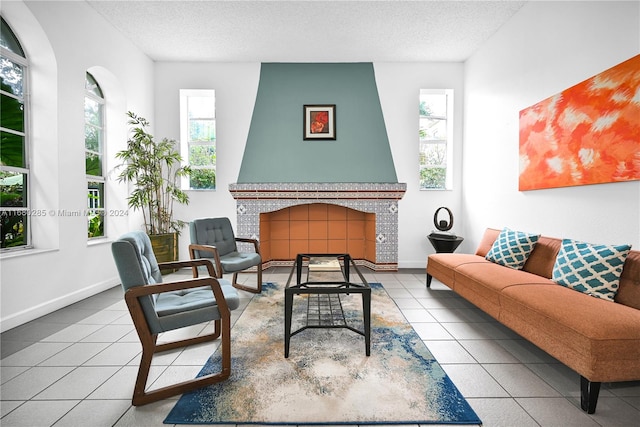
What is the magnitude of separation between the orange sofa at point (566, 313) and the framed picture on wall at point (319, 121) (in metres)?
2.95

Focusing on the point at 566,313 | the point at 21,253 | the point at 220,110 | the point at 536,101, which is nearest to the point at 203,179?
the point at 220,110

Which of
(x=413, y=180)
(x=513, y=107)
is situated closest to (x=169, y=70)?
(x=413, y=180)

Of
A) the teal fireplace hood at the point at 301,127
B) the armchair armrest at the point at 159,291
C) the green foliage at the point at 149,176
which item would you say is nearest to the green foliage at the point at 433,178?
the teal fireplace hood at the point at 301,127

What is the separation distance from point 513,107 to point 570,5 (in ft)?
3.54

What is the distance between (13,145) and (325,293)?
3278mm

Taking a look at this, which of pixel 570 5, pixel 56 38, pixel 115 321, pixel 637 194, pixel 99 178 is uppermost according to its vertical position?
pixel 570 5

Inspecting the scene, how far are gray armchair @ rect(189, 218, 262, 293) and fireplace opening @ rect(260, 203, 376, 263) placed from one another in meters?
1.45

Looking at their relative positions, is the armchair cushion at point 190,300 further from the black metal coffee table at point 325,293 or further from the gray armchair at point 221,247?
the gray armchair at point 221,247

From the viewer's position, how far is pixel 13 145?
2.96 meters

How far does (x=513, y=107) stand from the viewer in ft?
12.3

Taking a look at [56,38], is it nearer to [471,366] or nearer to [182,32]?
[182,32]

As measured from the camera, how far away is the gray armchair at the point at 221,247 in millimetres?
3306

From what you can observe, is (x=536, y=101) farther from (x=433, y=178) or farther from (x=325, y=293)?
(x=325, y=293)

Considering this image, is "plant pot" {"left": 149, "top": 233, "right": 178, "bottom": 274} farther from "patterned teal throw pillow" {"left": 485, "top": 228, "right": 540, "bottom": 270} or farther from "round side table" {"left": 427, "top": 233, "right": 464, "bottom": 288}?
"patterned teal throw pillow" {"left": 485, "top": 228, "right": 540, "bottom": 270}
